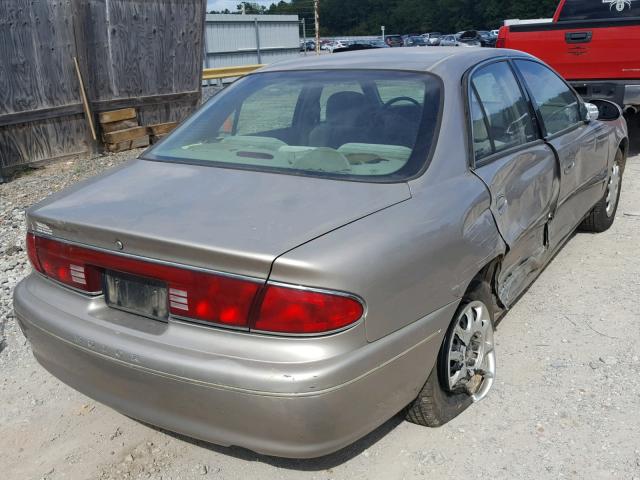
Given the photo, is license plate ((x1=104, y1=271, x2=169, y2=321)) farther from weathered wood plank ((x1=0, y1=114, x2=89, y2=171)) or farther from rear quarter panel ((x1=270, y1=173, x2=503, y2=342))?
weathered wood plank ((x1=0, y1=114, x2=89, y2=171))

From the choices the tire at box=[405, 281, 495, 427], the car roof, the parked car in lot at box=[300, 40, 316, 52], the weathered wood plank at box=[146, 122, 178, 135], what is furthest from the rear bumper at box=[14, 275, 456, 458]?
the parked car in lot at box=[300, 40, 316, 52]

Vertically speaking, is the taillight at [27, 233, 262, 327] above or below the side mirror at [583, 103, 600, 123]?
below

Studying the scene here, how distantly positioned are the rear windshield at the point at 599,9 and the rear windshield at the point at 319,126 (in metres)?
7.56

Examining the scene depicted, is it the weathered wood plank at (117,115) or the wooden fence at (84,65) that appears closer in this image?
the wooden fence at (84,65)

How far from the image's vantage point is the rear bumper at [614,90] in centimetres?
738

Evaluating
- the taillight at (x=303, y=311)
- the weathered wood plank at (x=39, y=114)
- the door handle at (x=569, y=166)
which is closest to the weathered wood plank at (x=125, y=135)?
the weathered wood plank at (x=39, y=114)

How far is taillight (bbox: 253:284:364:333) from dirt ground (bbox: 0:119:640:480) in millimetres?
880

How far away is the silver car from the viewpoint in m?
2.11

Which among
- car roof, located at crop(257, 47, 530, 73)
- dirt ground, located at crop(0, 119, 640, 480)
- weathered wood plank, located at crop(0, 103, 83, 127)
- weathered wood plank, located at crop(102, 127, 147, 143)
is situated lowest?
dirt ground, located at crop(0, 119, 640, 480)

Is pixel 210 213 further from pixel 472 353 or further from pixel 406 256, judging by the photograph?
pixel 472 353

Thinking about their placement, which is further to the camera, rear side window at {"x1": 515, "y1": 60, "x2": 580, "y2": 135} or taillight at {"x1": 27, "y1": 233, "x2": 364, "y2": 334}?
rear side window at {"x1": 515, "y1": 60, "x2": 580, "y2": 135}

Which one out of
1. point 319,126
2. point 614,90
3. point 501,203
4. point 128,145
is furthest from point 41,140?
point 614,90

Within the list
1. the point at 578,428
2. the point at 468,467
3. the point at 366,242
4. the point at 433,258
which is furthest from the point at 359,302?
the point at 578,428

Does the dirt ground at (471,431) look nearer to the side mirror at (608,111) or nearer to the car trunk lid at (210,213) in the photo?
the car trunk lid at (210,213)
